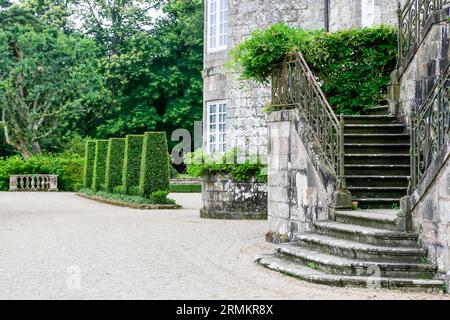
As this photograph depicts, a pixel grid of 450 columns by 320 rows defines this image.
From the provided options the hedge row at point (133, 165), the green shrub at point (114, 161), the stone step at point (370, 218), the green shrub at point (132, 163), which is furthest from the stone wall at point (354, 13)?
the green shrub at point (114, 161)

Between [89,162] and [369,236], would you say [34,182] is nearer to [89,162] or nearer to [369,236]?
[89,162]

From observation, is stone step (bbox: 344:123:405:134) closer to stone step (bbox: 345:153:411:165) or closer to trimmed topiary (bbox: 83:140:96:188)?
stone step (bbox: 345:153:411:165)

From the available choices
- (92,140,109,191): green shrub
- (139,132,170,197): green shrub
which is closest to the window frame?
(139,132,170,197): green shrub

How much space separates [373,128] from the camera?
12109mm

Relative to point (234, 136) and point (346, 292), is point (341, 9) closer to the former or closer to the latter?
point (234, 136)

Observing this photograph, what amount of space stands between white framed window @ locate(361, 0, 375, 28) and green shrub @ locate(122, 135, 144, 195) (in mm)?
9540

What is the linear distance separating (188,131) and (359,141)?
29.2 meters

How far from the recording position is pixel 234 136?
19.4 meters

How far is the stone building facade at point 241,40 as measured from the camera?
17.4 meters

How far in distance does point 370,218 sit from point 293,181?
8.19 ft

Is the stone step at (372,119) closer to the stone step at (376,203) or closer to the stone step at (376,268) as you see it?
the stone step at (376,203)

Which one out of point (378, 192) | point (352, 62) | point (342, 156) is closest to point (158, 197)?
point (352, 62)

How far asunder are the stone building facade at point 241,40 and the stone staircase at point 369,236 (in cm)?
468

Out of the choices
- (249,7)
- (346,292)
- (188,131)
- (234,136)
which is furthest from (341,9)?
(188,131)
